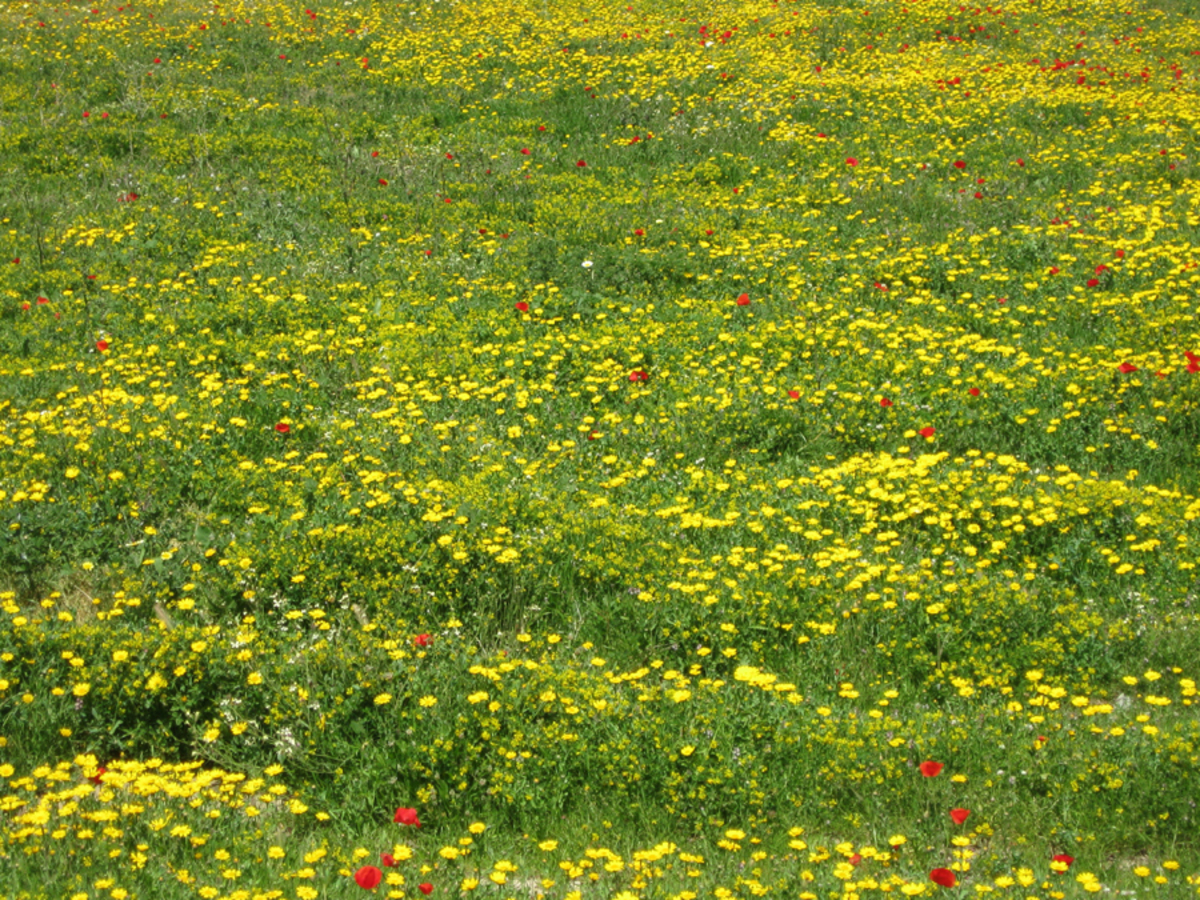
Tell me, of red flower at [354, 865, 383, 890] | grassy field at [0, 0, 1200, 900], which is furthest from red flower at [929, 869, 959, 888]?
red flower at [354, 865, 383, 890]

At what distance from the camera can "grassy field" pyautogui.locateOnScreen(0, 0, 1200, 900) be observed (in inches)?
171

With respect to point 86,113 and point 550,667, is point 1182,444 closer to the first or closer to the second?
point 550,667

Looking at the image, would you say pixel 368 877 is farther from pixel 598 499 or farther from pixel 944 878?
pixel 598 499

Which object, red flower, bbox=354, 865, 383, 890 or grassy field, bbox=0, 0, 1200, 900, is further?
grassy field, bbox=0, 0, 1200, 900

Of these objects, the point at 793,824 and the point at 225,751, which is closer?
the point at 793,824

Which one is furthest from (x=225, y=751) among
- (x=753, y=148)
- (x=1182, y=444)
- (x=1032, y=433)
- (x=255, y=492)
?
(x=753, y=148)

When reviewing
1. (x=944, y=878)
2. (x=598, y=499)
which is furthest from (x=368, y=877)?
(x=598, y=499)

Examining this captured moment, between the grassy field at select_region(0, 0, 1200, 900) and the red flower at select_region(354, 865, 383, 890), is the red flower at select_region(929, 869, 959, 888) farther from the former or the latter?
the red flower at select_region(354, 865, 383, 890)

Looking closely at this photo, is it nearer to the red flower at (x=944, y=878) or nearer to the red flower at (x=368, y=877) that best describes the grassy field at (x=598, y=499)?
the red flower at (x=944, y=878)

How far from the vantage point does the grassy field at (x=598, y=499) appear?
14.3ft

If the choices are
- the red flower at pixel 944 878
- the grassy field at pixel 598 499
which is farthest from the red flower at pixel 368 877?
the red flower at pixel 944 878

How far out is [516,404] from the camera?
25.7 ft

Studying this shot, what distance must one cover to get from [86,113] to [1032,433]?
12.3 metres

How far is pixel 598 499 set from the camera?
643 centimetres
